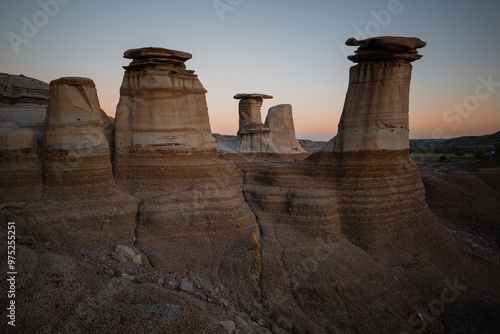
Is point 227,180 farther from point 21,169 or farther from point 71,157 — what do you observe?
point 21,169

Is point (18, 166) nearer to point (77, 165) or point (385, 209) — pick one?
point (77, 165)

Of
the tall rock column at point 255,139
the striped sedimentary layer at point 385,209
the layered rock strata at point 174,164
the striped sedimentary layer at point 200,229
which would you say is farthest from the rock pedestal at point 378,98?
A: the tall rock column at point 255,139

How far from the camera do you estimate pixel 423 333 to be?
916cm

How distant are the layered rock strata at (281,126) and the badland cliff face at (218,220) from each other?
18.3 m

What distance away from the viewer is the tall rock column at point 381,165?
12.4 meters

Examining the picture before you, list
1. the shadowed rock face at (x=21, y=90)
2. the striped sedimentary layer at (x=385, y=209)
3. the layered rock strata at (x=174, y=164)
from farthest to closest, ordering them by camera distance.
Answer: the shadowed rock face at (x=21, y=90) → the striped sedimentary layer at (x=385, y=209) → the layered rock strata at (x=174, y=164)

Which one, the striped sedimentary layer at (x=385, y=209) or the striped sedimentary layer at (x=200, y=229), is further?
the striped sedimentary layer at (x=385, y=209)

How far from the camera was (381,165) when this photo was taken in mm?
12812

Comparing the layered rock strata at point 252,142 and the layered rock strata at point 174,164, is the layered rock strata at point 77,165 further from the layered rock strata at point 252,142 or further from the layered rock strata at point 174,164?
the layered rock strata at point 252,142

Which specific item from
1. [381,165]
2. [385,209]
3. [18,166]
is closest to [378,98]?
[381,165]

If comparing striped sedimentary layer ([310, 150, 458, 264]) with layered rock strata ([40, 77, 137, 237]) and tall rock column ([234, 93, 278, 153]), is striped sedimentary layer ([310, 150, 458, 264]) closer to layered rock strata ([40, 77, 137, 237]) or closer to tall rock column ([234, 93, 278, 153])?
layered rock strata ([40, 77, 137, 237])

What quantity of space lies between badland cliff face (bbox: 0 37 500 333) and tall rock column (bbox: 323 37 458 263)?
0.06m

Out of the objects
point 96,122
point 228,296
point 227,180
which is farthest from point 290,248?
point 96,122

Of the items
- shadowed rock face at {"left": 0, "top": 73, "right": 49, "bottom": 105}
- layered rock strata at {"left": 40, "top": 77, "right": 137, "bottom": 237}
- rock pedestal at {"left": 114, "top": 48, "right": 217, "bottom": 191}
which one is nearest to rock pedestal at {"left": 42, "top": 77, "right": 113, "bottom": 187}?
layered rock strata at {"left": 40, "top": 77, "right": 137, "bottom": 237}
